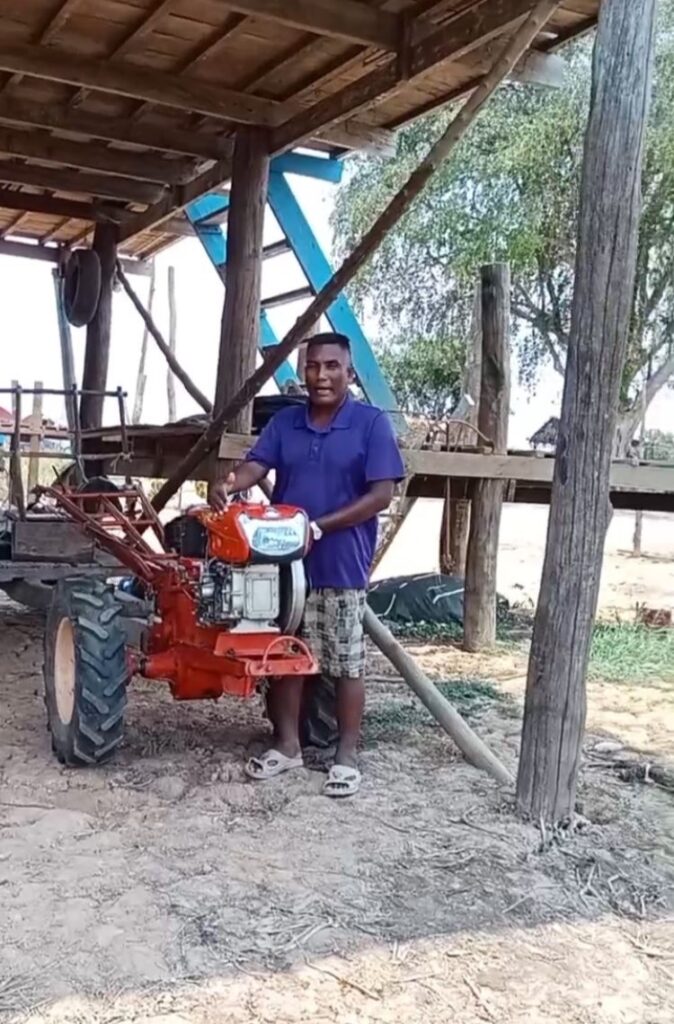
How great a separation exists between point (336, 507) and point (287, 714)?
854 millimetres

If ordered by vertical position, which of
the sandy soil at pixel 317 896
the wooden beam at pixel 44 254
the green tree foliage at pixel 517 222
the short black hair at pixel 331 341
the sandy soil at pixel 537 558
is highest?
the green tree foliage at pixel 517 222

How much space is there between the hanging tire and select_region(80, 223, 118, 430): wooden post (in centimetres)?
34

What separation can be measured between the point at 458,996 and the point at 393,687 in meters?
3.37

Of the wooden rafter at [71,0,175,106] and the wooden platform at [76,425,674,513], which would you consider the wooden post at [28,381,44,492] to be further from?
the wooden rafter at [71,0,175,106]

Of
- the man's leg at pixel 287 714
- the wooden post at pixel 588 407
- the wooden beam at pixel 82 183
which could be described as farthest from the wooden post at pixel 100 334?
the wooden post at pixel 588 407

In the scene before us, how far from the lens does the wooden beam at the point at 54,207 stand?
9.17 metres

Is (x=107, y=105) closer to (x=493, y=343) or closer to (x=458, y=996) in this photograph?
(x=493, y=343)

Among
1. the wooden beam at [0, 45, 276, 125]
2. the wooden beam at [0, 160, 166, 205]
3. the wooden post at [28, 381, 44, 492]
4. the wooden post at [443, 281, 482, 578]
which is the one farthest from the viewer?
the wooden beam at [0, 160, 166, 205]

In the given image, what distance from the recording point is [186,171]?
8.00 m

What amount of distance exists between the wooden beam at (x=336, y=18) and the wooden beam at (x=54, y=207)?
466 cm

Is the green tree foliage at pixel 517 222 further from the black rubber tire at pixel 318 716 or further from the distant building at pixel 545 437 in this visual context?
the black rubber tire at pixel 318 716

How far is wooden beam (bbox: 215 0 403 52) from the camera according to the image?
16.5 ft

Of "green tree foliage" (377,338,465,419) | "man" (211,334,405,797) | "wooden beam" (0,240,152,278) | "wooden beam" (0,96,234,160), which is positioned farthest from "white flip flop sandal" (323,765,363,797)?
"green tree foliage" (377,338,465,419)

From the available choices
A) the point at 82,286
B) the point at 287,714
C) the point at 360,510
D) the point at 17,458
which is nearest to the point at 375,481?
the point at 360,510
